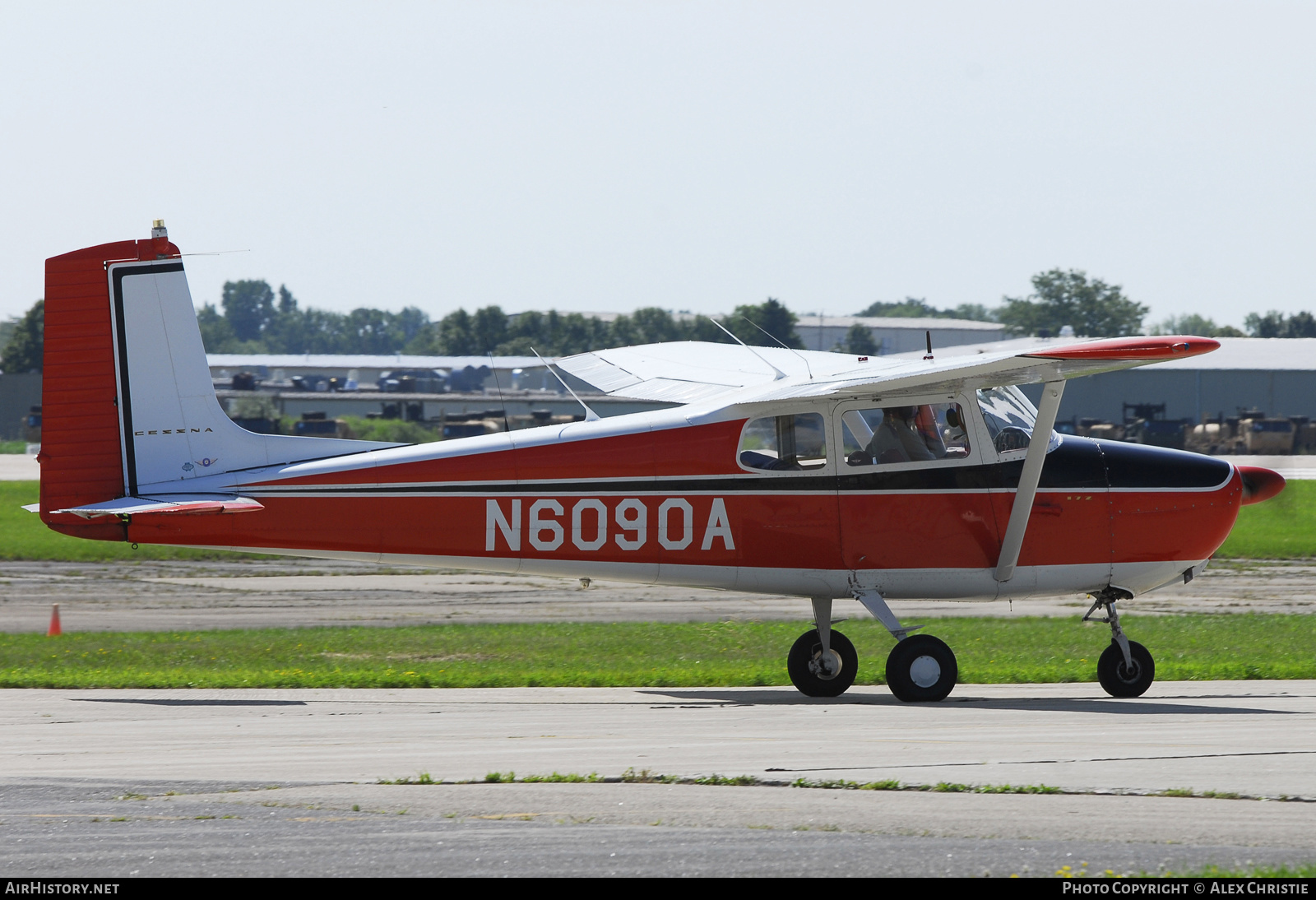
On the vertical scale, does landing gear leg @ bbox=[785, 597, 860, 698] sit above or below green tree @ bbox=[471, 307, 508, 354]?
below

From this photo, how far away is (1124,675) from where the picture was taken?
11.6 meters

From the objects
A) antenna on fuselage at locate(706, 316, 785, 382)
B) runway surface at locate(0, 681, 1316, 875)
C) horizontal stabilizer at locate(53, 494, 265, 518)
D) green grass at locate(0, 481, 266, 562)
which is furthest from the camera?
green grass at locate(0, 481, 266, 562)

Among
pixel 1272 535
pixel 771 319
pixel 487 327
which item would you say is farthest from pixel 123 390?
pixel 487 327

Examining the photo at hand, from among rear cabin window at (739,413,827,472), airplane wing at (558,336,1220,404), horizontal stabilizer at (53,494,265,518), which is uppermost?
airplane wing at (558,336,1220,404)

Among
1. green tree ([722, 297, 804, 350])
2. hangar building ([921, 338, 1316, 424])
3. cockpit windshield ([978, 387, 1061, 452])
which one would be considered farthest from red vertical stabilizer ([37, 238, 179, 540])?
green tree ([722, 297, 804, 350])

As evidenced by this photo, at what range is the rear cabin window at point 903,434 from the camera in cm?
1140

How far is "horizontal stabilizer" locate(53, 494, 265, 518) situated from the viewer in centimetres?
1053

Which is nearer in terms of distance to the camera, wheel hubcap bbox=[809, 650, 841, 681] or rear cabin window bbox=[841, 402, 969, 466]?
rear cabin window bbox=[841, 402, 969, 466]

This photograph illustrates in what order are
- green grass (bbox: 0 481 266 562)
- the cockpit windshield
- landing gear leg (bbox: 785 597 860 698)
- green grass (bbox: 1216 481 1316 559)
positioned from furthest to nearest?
green grass (bbox: 1216 481 1316 559)
green grass (bbox: 0 481 266 562)
landing gear leg (bbox: 785 597 860 698)
the cockpit windshield

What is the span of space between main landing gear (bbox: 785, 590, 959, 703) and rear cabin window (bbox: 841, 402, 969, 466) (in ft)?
3.59

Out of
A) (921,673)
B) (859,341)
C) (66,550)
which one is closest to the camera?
(921,673)

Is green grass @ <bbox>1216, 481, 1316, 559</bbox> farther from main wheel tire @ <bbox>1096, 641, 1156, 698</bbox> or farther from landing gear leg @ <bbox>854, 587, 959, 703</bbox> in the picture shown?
landing gear leg @ <bbox>854, 587, 959, 703</bbox>

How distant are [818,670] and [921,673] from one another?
3.43ft

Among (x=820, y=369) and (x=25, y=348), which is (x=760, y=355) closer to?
(x=820, y=369)
